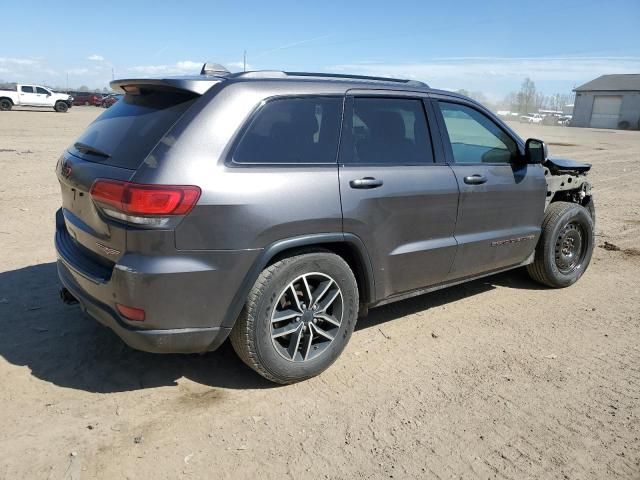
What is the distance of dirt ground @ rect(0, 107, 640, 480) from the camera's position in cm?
264

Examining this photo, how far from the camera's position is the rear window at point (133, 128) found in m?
2.94

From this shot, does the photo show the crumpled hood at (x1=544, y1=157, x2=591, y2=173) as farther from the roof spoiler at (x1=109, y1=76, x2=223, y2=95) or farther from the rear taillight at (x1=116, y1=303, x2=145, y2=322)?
the rear taillight at (x1=116, y1=303, x2=145, y2=322)

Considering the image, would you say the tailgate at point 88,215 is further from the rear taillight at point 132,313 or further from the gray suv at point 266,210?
the rear taillight at point 132,313

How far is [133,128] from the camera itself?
10.3 feet

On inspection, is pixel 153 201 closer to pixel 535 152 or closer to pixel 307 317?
pixel 307 317

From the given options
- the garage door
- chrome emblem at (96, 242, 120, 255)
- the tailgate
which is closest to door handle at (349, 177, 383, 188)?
the tailgate

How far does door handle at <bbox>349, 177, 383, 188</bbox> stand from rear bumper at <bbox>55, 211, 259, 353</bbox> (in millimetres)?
799

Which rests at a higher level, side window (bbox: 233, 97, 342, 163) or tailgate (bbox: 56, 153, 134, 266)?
side window (bbox: 233, 97, 342, 163)

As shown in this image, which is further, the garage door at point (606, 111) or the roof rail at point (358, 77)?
the garage door at point (606, 111)

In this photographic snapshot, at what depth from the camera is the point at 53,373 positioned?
132 inches

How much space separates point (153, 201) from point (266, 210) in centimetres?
59

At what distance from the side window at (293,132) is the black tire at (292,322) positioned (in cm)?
60

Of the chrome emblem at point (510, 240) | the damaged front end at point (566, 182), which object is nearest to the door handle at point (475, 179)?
the chrome emblem at point (510, 240)

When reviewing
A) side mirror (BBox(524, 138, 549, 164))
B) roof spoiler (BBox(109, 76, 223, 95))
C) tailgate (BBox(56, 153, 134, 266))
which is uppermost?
roof spoiler (BBox(109, 76, 223, 95))
